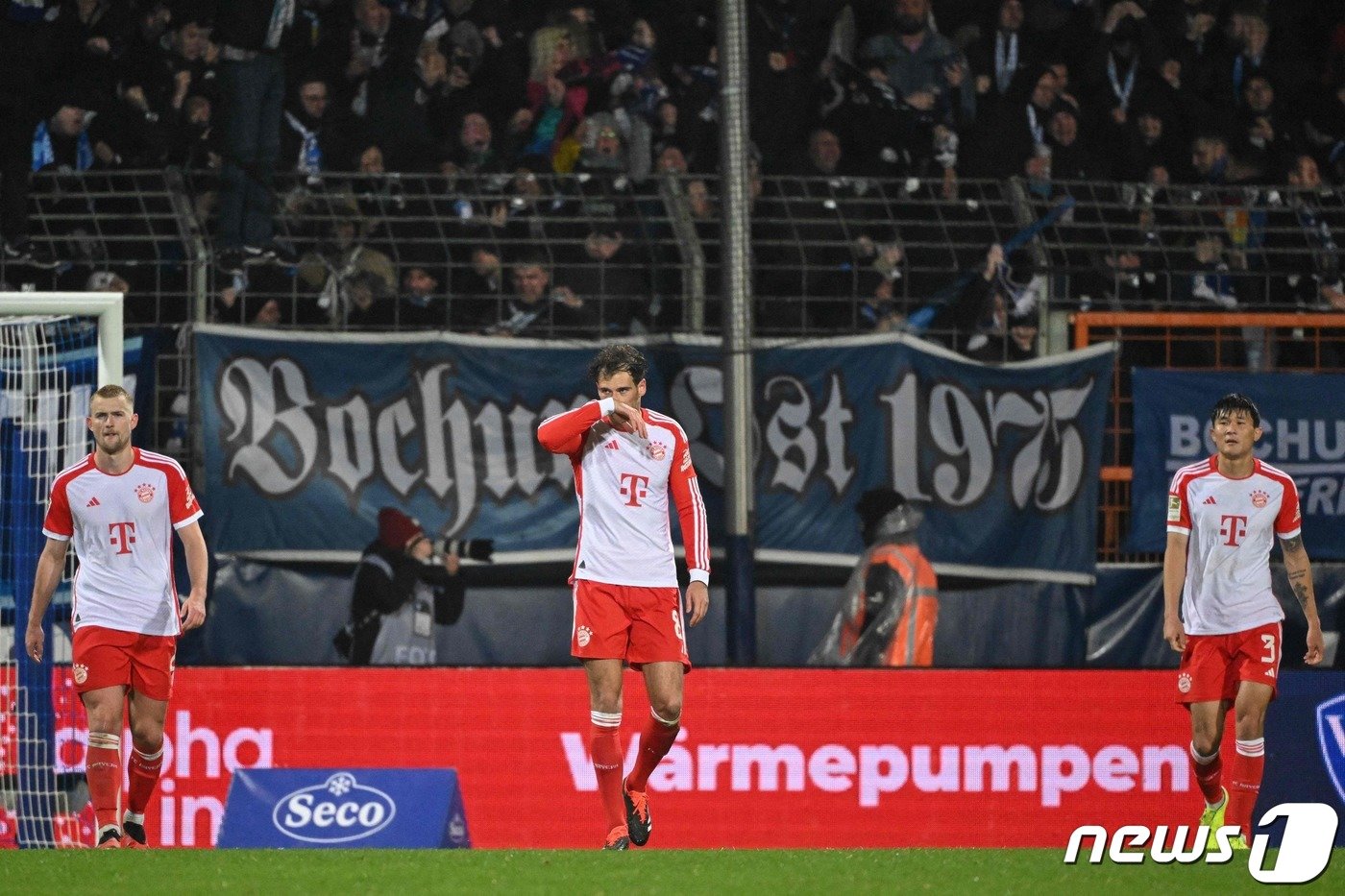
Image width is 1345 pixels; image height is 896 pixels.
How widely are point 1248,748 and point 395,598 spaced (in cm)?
468

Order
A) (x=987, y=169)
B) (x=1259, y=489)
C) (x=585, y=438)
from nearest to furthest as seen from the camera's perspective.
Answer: (x=585, y=438)
(x=1259, y=489)
(x=987, y=169)

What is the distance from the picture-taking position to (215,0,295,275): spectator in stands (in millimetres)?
10859

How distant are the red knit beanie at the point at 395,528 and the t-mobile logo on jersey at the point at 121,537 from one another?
10.0 ft

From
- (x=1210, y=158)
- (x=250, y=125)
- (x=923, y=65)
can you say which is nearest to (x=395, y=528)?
(x=250, y=125)

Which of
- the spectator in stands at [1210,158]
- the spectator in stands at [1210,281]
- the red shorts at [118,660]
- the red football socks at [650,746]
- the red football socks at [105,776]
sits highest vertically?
the spectator in stands at [1210,158]

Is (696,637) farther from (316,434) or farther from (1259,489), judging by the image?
(1259,489)

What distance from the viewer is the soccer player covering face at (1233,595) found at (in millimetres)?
8289

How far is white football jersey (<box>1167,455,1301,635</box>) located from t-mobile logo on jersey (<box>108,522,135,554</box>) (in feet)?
13.9

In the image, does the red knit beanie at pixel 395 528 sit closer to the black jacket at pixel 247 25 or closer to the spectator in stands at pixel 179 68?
the black jacket at pixel 247 25

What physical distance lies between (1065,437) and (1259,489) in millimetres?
2841

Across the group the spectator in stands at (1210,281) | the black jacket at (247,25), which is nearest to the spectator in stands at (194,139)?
the black jacket at (247,25)

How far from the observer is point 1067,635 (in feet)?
36.6

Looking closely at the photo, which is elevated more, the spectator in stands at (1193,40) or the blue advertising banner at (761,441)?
the spectator in stands at (1193,40)

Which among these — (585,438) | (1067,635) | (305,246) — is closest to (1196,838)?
(1067,635)
